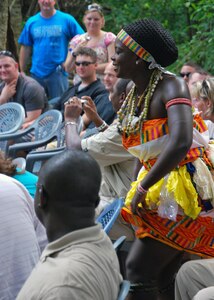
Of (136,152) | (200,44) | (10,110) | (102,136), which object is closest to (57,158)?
(136,152)

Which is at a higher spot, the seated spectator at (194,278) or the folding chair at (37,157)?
the seated spectator at (194,278)

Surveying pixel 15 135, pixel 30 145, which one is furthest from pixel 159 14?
pixel 30 145

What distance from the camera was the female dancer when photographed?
392cm

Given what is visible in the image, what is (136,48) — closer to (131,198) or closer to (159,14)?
(131,198)

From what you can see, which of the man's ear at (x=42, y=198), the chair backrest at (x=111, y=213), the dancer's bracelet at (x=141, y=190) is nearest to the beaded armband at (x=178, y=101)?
the dancer's bracelet at (x=141, y=190)

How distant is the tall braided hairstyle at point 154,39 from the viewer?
13.1 feet

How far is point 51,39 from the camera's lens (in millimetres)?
10656

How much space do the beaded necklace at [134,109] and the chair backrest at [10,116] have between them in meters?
4.12

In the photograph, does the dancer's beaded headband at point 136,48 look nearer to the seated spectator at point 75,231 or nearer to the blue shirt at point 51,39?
the seated spectator at point 75,231

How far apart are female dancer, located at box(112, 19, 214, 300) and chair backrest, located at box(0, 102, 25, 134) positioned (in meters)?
4.20

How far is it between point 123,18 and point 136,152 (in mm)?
9341

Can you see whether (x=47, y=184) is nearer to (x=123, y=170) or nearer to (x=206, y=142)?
(x=206, y=142)

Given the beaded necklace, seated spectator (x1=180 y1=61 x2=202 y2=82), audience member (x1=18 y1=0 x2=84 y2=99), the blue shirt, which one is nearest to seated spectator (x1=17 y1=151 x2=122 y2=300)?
the beaded necklace

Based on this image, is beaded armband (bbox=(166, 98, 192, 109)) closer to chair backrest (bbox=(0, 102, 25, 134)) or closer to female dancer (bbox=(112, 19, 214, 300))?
female dancer (bbox=(112, 19, 214, 300))
